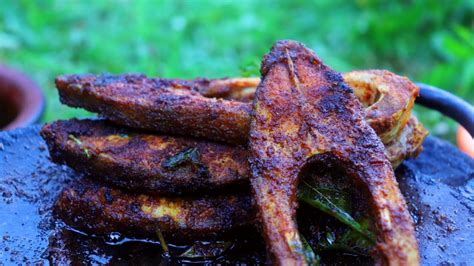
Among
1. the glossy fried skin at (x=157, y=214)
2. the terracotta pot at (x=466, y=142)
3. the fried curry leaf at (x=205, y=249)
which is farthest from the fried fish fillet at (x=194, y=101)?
the terracotta pot at (x=466, y=142)

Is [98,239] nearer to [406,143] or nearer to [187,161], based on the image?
[187,161]

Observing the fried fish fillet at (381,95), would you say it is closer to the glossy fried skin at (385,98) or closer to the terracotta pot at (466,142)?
the glossy fried skin at (385,98)

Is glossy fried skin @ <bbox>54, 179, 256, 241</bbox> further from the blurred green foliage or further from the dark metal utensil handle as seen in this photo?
the blurred green foliage

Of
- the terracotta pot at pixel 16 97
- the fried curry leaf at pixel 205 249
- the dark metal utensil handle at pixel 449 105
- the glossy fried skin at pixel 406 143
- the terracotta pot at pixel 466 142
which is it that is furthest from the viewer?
the terracotta pot at pixel 466 142

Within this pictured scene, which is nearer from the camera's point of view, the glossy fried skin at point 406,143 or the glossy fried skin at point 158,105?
the glossy fried skin at point 158,105

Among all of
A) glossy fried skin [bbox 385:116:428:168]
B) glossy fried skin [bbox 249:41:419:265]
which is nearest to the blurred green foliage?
glossy fried skin [bbox 385:116:428:168]


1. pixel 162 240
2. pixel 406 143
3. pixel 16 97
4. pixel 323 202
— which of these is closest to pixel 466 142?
pixel 406 143

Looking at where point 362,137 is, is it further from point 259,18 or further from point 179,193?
point 259,18

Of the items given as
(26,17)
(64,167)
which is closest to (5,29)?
(26,17)
